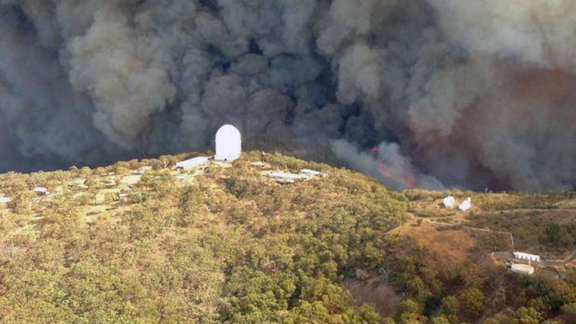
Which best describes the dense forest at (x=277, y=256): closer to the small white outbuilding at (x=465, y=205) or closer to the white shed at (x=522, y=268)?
the white shed at (x=522, y=268)

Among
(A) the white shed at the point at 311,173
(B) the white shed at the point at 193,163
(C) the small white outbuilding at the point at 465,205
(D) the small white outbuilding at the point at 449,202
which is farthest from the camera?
(B) the white shed at the point at 193,163

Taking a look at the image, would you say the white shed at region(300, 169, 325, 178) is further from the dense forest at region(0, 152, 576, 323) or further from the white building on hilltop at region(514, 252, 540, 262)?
the white building on hilltop at region(514, 252, 540, 262)

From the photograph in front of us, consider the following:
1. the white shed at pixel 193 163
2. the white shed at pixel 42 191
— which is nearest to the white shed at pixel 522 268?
the white shed at pixel 193 163

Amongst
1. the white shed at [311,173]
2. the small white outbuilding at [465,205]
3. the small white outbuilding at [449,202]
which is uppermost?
the white shed at [311,173]

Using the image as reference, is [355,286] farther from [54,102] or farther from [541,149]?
[54,102]

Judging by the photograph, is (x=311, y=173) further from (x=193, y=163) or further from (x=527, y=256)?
(x=527, y=256)

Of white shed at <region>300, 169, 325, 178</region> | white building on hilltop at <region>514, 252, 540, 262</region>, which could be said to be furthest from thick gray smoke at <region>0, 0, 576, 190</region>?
white building on hilltop at <region>514, 252, 540, 262</region>

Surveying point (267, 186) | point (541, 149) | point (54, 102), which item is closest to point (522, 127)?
point (541, 149)
